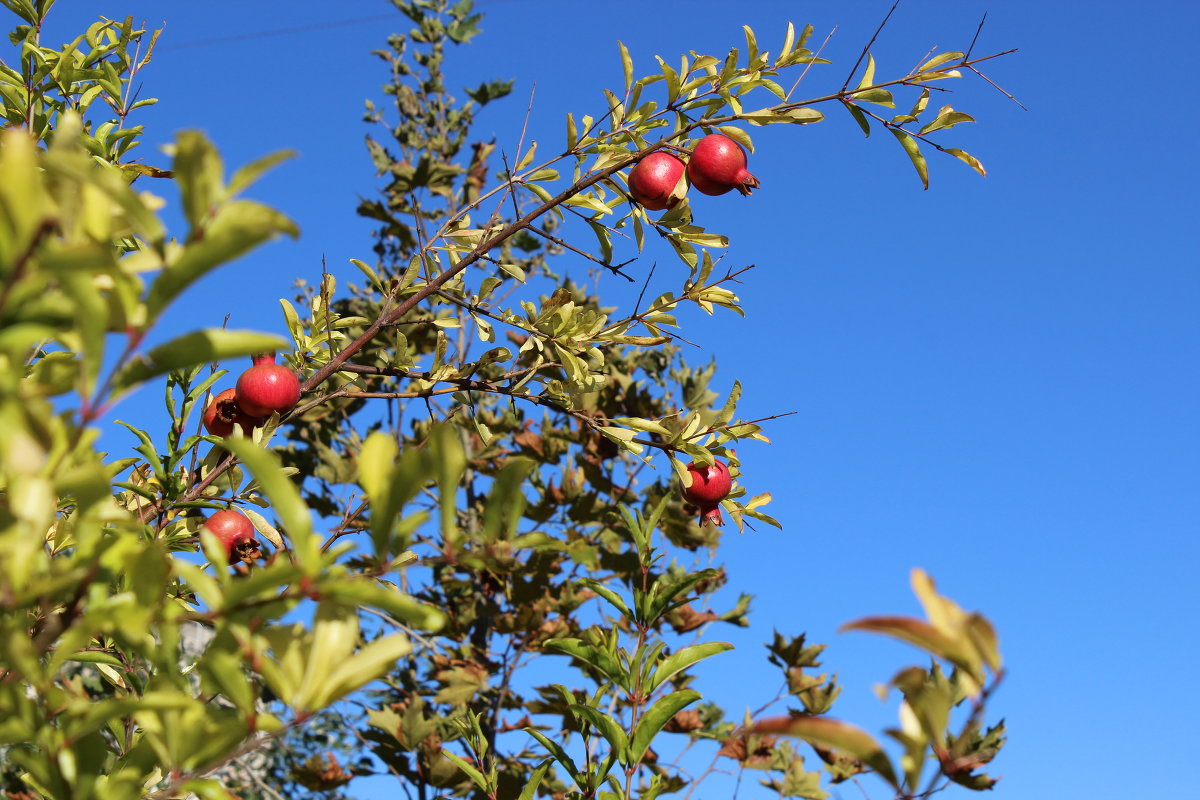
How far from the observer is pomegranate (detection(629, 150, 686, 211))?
2.00 m

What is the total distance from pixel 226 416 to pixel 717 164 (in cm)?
123

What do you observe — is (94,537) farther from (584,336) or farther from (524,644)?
(524,644)

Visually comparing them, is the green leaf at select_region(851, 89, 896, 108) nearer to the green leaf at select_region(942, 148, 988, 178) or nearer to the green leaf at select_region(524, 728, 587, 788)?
the green leaf at select_region(942, 148, 988, 178)

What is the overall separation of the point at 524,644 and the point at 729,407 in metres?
2.28

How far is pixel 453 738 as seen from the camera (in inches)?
143

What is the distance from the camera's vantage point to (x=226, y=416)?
6.76ft

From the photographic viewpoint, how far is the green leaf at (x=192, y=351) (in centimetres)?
84

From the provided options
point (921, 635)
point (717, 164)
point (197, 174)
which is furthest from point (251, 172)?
point (717, 164)

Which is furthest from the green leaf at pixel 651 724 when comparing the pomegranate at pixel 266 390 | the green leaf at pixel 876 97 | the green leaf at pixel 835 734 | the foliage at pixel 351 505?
the green leaf at pixel 876 97

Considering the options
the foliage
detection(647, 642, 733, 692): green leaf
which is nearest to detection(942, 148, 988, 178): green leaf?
the foliage

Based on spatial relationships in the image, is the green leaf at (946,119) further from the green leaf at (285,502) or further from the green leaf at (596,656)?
the green leaf at (285,502)

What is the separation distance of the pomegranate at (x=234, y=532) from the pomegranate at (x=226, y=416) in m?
0.21

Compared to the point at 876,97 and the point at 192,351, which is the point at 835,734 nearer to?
the point at 192,351

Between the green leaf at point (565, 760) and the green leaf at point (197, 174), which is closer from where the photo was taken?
the green leaf at point (197, 174)
